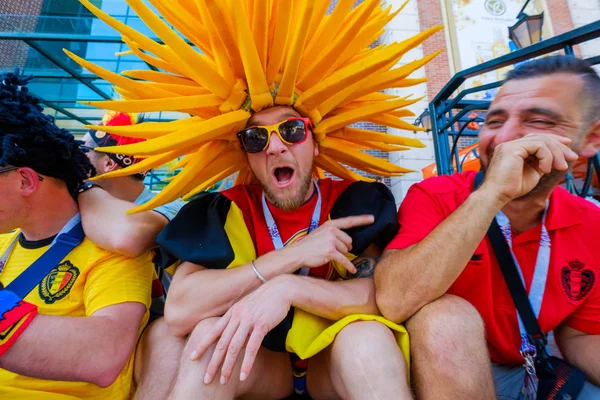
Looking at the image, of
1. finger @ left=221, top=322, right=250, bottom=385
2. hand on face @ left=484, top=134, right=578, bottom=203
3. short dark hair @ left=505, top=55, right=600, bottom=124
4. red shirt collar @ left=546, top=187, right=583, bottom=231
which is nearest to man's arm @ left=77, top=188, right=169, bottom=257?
finger @ left=221, top=322, right=250, bottom=385

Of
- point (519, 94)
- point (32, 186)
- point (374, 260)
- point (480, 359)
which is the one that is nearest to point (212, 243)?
point (374, 260)

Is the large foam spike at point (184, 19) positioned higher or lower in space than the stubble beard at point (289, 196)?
higher

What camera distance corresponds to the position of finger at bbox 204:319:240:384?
3.74ft

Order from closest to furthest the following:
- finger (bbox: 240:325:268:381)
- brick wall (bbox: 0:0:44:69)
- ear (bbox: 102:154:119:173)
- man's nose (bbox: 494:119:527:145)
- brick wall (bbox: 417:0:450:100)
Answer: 1. finger (bbox: 240:325:268:381)
2. man's nose (bbox: 494:119:527:145)
3. ear (bbox: 102:154:119:173)
4. brick wall (bbox: 0:0:44:69)
5. brick wall (bbox: 417:0:450:100)

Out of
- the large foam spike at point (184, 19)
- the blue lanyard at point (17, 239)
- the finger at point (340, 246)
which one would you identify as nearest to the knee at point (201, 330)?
the finger at point (340, 246)

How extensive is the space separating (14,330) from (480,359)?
58.5 inches

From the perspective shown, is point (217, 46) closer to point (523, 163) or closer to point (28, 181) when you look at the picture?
point (28, 181)

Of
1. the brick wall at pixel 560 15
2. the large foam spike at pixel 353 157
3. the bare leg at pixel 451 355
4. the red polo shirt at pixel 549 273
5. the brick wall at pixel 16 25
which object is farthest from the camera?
the brick wall at pixel 560 15

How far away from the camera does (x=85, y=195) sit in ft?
5.55

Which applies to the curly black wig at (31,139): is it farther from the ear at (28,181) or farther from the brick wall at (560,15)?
the brick wall at (560,15)

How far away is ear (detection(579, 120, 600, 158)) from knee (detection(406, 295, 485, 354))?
0.91m

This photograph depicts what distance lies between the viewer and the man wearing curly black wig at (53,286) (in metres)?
1.20

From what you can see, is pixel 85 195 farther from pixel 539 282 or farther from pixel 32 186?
pixel 539 282

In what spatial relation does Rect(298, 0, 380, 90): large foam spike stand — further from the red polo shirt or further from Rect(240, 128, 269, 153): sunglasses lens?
the red polo shirt
